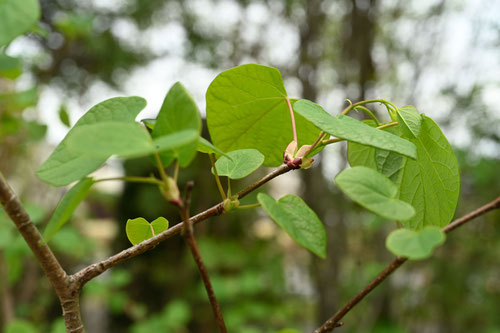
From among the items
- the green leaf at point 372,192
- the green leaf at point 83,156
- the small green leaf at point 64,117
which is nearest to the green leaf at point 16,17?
the green leaf at point 83,156

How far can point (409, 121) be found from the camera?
253 mm

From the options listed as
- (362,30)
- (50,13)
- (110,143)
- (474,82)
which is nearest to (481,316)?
(474,82)

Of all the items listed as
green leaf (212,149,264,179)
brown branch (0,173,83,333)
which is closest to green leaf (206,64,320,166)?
green leaf (212,149,264,179)

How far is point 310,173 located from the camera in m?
1.82

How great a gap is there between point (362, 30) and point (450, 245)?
157 cm

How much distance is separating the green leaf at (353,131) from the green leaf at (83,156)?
0.09 metres

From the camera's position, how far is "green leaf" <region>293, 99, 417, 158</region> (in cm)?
20

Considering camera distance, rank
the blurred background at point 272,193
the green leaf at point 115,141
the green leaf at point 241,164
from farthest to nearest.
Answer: the blurred background at point 272,193, the green leaf at point 241,164, the green leaf at point 115,141

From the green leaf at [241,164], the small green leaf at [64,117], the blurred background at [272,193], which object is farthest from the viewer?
the blurred background at [272,193]

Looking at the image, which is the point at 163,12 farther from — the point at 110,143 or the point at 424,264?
the point at 110,143

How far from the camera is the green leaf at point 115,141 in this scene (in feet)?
0.51

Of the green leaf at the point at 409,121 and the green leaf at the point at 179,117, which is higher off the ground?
the green leaf at the point at 179,117

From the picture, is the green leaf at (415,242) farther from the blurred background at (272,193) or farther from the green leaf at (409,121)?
the blurred background at (272,193)

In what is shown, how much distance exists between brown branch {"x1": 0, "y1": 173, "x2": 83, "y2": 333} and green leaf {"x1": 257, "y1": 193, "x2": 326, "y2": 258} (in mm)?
119
